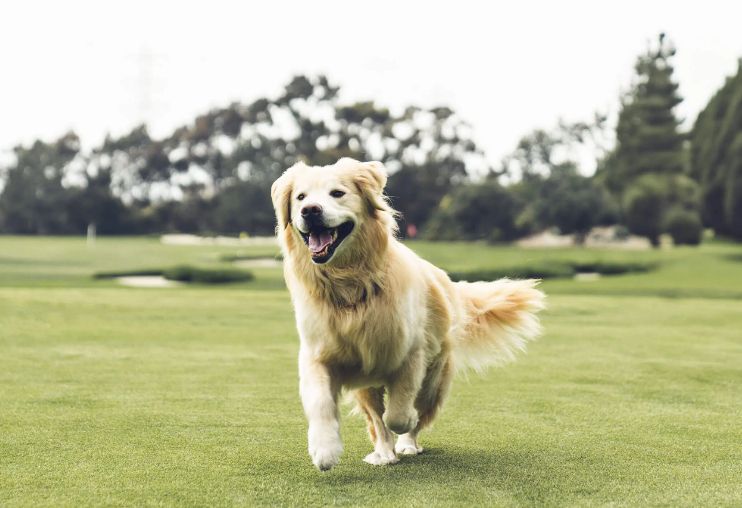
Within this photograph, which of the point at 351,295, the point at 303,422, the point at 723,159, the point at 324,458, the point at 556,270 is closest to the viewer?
the point at 324,458

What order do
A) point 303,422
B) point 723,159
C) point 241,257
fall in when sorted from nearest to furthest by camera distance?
point 303,422 < point 241,257 < point 723,159

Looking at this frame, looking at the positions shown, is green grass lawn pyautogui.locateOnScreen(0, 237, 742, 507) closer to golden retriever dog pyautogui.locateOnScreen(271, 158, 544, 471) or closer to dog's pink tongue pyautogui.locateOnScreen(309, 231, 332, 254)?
golden retriever dog pyautogui.locateOnScreen(271, 158, 544, 471)

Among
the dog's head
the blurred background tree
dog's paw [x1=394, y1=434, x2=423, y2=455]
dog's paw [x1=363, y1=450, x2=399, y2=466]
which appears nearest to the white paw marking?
dog's paw [x1=394, y1=434, x2=423, y2=455]

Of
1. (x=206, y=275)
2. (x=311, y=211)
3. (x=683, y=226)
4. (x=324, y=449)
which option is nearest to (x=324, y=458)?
(x=324, y=449)

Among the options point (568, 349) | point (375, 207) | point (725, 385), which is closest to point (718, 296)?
point (568, 349)

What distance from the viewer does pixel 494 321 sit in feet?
23.1

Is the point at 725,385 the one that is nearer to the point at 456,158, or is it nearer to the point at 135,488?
the point at 135,488

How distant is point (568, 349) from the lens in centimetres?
1193

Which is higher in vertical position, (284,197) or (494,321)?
(284,197)

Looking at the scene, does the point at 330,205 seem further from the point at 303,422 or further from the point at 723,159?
the point at 723,159

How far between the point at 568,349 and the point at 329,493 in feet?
25.0

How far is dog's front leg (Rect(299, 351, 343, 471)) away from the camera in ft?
16.4

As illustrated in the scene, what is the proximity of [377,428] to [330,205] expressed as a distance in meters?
1.51

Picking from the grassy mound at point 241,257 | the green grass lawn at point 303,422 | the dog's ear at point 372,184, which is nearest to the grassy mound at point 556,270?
the grassy mound at point 241,257
